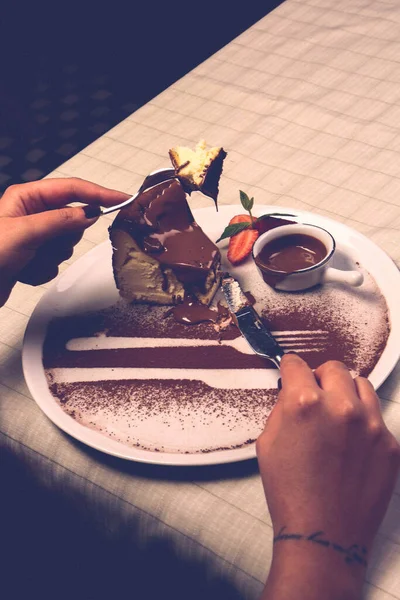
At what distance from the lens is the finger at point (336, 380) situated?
0.93 metres

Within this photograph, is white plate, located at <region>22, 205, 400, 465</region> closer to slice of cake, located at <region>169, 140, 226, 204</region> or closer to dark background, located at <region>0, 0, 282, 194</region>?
slice of cake, located at <region>169, 140, 226, 204</region>

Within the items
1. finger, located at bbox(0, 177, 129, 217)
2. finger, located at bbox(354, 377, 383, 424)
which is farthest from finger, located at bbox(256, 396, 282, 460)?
finger, located at bbox(0, 177, 129, 217)

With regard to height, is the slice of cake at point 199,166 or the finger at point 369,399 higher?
the slice of cake at point 199,166

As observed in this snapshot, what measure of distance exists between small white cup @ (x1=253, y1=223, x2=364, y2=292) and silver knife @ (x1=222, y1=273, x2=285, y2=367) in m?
0.06

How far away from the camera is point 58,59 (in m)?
3.86

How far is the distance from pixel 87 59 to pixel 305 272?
9.92ft

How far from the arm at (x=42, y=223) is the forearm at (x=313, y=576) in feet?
2.18

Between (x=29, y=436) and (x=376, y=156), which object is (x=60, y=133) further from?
(x=29, y=436)

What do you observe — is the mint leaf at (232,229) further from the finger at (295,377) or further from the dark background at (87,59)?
the dark background at (87,59)

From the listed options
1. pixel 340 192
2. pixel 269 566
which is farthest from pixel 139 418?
pixel 340 192

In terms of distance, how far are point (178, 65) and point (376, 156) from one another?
2430 millimetres

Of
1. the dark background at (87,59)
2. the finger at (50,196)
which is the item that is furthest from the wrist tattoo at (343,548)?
the dark background at (87,59)

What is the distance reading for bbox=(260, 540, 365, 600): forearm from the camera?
836 mm

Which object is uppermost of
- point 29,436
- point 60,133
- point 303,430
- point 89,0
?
point 303,430
